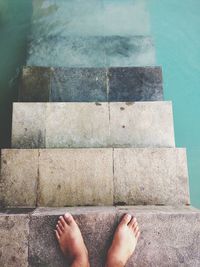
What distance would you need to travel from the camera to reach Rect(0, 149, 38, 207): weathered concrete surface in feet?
10.8

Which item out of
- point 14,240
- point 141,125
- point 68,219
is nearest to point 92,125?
point 141,125

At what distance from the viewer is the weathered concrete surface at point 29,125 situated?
12.0ft

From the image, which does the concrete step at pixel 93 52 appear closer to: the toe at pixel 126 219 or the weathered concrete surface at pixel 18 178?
the weathered concrete surface at pixel 18 178

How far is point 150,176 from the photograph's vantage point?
3.37 meters

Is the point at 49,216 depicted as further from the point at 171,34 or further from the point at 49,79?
the point at 171,34

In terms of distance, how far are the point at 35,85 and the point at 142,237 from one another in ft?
8.52

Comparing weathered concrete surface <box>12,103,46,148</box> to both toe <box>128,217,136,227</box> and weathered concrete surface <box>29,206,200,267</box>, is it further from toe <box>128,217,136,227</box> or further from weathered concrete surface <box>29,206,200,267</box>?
toe <box>128,217,136,227</box>

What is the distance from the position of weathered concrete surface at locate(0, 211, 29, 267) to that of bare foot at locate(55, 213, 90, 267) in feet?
1.10

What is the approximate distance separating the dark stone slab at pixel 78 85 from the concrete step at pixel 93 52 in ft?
2.47

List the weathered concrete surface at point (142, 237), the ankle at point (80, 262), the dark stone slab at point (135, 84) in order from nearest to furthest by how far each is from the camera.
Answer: the ankle at point (80, 262) < the weathered concrete surface at point (142, 237) < the dark stone slab at point (135, 84)

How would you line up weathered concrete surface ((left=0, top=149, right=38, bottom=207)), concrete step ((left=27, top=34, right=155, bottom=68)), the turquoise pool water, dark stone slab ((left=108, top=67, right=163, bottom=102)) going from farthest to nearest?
the turquoise pool water
concrete step ((left=27, top=34, right=155, bottom=68))
dark stone slab ((left=108, top=67, right=163, bottom=102))
weathered concrete surface ((left=0, top=149, right=38, bottom=207))

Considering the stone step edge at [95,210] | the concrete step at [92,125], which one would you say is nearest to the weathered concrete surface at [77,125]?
the concrete step at [92,125]

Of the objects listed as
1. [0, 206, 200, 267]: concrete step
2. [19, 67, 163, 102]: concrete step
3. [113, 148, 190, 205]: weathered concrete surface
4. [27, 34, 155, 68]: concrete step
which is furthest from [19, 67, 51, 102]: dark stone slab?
[0, 206, 200, 267]: concrete step

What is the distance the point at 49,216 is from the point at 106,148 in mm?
1037
